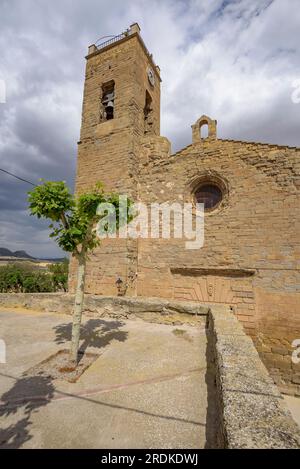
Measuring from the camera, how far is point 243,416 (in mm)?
1837

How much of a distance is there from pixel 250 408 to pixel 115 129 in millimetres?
10378

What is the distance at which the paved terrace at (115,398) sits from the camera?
2277 millimetres

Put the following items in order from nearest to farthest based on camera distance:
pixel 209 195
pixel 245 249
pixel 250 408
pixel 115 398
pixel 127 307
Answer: pixel 250 408 < pixel 115 398 < pixel 127 307 < pixel 245 249 < pixel 209 195

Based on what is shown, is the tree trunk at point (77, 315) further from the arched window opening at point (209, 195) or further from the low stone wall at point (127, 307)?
the arched window opening at point (209, 195)

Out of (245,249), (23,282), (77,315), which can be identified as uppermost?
(245,249)

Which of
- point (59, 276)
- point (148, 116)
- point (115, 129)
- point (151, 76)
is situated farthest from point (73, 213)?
point (59, 276)

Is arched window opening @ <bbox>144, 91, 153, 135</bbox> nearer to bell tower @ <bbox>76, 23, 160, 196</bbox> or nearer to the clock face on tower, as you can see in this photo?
bell tower @ <bbox>76, 23, 160, 196</bbox>

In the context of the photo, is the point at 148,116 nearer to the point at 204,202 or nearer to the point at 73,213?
the point at 204,202

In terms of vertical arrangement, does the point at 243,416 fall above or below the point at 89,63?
below

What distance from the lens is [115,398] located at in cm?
295

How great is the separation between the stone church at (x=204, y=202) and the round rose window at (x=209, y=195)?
4cm

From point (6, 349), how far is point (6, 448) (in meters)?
2.89
